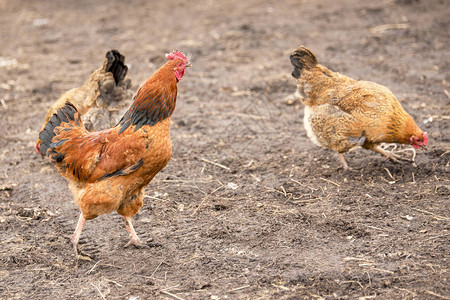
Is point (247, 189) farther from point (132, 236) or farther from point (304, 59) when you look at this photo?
point (304, 59)

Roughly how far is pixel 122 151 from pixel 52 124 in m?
0.89

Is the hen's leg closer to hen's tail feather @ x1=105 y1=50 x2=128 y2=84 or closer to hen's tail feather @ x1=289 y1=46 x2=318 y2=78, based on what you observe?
hen's tail feather @ x1=289 y1=46 x2=318 y2=78

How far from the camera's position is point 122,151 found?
422 centimetres

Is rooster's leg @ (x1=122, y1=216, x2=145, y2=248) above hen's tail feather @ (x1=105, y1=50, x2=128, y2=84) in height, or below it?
below

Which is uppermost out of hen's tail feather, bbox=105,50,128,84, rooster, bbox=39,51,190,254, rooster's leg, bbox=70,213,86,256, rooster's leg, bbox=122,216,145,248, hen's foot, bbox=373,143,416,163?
hen's tail feather, bbox=105,50,128,84

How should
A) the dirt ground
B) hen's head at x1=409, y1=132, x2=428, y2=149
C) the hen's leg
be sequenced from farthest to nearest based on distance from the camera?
the hen's leg → hen's head at x1=409, y1=132, x2=428, y2=149 → the dirt ground


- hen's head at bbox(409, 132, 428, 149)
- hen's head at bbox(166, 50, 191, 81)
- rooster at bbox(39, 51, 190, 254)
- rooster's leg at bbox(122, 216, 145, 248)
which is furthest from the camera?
hen's head at bbox(409, 132, 428, 149)

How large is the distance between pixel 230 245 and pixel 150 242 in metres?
0.80

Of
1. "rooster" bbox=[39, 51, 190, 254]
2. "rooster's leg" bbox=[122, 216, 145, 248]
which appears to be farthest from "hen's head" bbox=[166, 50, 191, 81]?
"rooster's leg" bbox=[122, 216, 145, 248]

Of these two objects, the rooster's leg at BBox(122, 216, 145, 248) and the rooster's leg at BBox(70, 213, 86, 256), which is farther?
the rooster's leg at BBox(122, 216, 145, 248)

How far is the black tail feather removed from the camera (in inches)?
179

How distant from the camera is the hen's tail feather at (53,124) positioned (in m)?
4.53

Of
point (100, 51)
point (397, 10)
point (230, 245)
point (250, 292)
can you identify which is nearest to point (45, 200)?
point (230, 245)

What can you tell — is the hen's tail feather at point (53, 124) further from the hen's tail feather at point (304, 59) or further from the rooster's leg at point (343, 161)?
the rooster's leg at point (343, 161)
